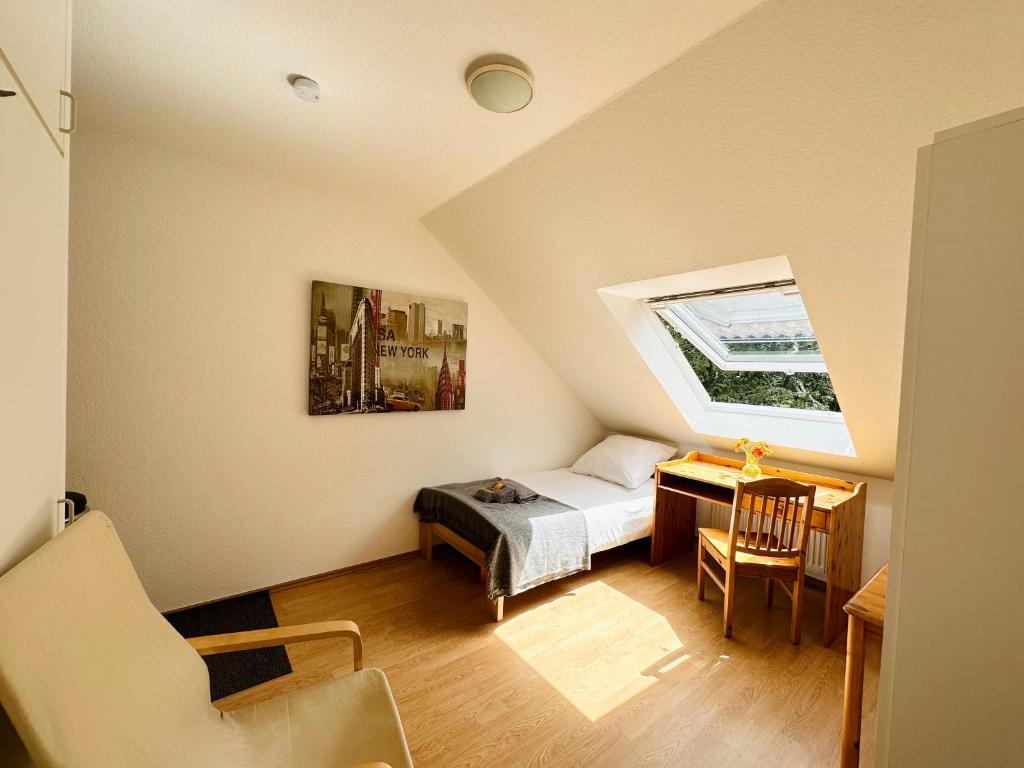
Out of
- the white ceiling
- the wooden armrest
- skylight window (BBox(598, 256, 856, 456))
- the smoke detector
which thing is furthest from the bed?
the smoke detector

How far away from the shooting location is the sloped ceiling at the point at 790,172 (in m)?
1.19

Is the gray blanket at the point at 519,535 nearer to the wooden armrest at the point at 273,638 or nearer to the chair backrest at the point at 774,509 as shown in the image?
the chair backrest at the point at 774,509

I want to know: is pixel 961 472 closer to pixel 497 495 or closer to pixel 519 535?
pixel 519 535

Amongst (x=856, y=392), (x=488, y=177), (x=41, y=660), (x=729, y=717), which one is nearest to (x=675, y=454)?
(x=856, y=392)

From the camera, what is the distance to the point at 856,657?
1.31 meters

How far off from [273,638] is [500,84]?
200cm

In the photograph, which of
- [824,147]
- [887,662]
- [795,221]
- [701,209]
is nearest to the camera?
[887,662]

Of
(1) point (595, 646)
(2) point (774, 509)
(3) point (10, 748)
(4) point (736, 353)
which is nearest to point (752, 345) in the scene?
(4) point (736, 353)

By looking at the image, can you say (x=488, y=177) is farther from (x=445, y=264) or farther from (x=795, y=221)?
(x=795, y=221)

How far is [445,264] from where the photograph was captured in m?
3.23

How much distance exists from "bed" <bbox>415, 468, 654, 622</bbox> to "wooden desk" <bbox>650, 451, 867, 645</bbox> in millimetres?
188

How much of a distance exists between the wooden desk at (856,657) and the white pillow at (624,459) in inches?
81.3

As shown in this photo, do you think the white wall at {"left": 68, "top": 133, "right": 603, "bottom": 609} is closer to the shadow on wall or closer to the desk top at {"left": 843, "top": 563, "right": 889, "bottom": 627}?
the shadow on wall

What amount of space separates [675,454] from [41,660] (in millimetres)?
3774
